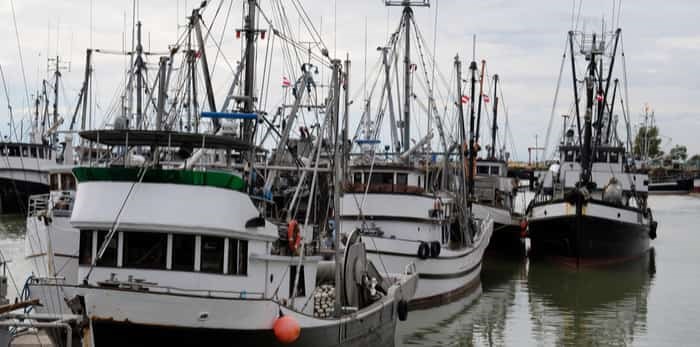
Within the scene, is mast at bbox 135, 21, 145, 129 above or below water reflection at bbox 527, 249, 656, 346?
above

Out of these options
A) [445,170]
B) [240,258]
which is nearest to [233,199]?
[240,258]

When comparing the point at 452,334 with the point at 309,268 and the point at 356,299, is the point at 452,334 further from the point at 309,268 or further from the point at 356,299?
the point at 309,268

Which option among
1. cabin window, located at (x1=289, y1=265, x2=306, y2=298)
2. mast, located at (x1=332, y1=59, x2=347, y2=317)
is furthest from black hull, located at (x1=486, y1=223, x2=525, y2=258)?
cabin window, located at (x1=289, y1=265, x2=306, y2=298)

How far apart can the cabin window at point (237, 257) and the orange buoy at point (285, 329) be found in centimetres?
119

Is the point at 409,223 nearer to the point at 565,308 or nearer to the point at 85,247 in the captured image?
the point at 565,308

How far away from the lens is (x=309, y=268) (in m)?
18.0

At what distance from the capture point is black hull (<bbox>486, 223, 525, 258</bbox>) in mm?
49125

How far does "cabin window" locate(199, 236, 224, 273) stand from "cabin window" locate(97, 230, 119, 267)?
152cm

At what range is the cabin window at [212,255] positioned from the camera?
15.3 meters

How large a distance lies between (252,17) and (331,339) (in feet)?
30.7

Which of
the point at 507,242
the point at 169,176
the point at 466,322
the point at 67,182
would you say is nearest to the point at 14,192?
the point at 507,242

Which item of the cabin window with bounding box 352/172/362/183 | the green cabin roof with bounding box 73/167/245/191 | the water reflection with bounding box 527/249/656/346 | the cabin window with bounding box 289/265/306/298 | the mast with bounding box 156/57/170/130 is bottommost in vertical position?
the water reflection with bounding box 527/249/656/346

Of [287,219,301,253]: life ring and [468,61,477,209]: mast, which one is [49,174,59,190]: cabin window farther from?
[468,61,477,209]: mast

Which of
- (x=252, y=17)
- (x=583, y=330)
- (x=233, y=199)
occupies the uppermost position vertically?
(x=252, y=17)
